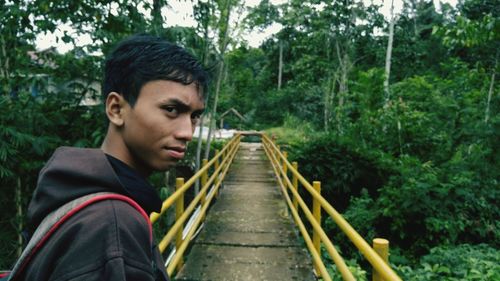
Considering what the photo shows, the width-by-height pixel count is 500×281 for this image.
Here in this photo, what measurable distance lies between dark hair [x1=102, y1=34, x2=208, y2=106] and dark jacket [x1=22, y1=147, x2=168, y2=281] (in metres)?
0.27

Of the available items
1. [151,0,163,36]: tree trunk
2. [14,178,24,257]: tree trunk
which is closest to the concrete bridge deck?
[14,178,24,257]: tree trunk

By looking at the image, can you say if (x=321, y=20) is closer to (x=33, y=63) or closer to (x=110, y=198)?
(x=33, y=63)

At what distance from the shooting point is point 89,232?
709 mm

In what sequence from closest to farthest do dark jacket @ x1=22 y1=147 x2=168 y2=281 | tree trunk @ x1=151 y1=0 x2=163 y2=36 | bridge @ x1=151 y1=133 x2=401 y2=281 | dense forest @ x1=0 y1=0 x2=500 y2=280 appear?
dark jacket @ x1=22 y1=147 x2=168 y2=281, bridge @ x1=151 y1=133 x2=401 y2=281, dense forest @ x1=0 y1=0 x2=500 y2=280, tree trunk @ x1=151 y1=0 x2=163 y2=36

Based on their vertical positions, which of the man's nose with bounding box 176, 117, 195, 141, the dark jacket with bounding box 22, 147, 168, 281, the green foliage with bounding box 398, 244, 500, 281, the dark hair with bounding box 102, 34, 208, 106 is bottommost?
the green foliage with bounding box 398, 244, 500, 281

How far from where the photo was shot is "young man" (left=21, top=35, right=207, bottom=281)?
0.70 m

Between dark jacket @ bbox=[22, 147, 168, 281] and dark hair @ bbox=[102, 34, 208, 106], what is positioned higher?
dark hair @ bbox=[102, 34, 208, 106]

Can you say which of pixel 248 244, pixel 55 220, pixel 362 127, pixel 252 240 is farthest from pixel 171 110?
pixel 362 127

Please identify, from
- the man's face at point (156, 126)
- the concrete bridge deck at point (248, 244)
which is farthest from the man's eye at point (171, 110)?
the concrete bridge deck at point (248, 244)

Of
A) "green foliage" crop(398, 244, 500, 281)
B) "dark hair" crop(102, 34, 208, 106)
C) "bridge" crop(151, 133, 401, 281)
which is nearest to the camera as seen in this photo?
"dark hair" crop(102, 34, 208, 106)

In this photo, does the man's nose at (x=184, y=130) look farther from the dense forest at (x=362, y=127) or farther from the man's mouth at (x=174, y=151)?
the dense forest at (x=362, y=127)

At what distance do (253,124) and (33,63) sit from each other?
30891mm

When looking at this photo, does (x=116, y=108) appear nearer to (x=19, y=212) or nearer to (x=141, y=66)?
(x=141, y=66)

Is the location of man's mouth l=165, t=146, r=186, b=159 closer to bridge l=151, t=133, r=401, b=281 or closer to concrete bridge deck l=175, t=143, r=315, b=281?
bridge l=151, t=133, r=401, b=281
